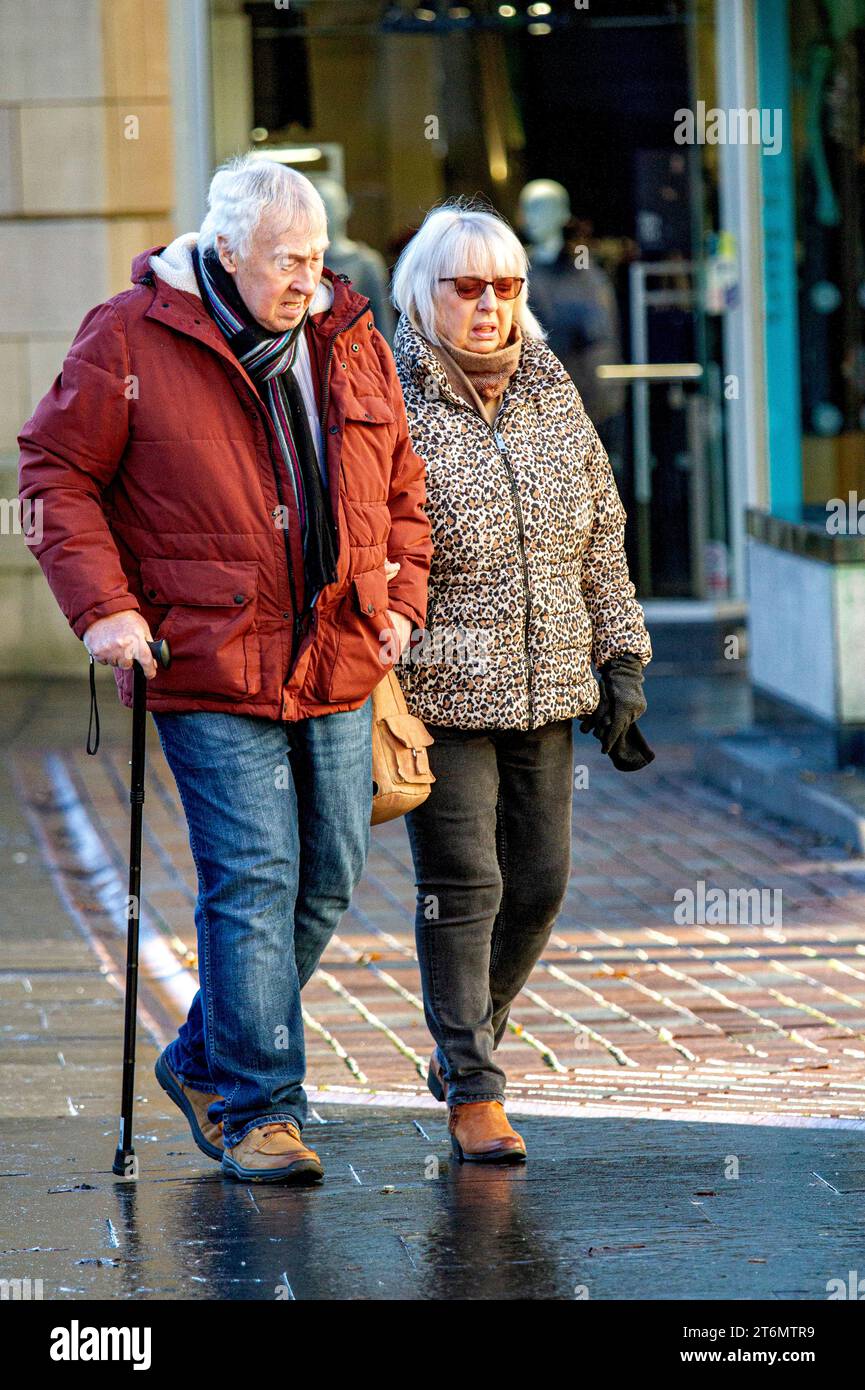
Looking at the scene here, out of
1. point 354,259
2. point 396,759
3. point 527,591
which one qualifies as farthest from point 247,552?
point 354,259

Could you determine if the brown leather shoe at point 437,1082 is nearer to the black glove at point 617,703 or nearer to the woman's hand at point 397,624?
the black glove at point 617,703

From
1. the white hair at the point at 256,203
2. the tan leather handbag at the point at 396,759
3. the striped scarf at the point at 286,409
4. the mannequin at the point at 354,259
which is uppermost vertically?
the mannequin at the point at 354,259

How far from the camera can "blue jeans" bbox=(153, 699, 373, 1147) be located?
457 centimetres

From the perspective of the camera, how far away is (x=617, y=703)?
16.5 ft

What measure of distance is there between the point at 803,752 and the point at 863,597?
0.90 meters

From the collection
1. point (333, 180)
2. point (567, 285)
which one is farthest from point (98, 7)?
point (567, 285)

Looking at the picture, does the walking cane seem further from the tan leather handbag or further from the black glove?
the black glove

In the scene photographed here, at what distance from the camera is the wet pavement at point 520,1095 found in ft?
13.5

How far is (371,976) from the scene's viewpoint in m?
6.70

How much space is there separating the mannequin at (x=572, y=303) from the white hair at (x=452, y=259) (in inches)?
316

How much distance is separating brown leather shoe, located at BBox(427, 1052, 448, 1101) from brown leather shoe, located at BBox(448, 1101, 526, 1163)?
83 millimetres

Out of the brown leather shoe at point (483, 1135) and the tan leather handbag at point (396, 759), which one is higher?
the tan leather handbag at point (396, 759)

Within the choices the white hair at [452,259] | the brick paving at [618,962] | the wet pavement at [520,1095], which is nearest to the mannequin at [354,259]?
the brick paving at [618,962]

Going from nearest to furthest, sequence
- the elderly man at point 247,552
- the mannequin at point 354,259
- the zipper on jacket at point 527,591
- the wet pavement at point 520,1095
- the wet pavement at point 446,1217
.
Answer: the wet pavement at point 446,1217, the wet pavement at point 520,1095, the elderly man at point 247,552, the zipper on jacket at point 527,591, the mannequin at point 354,259
